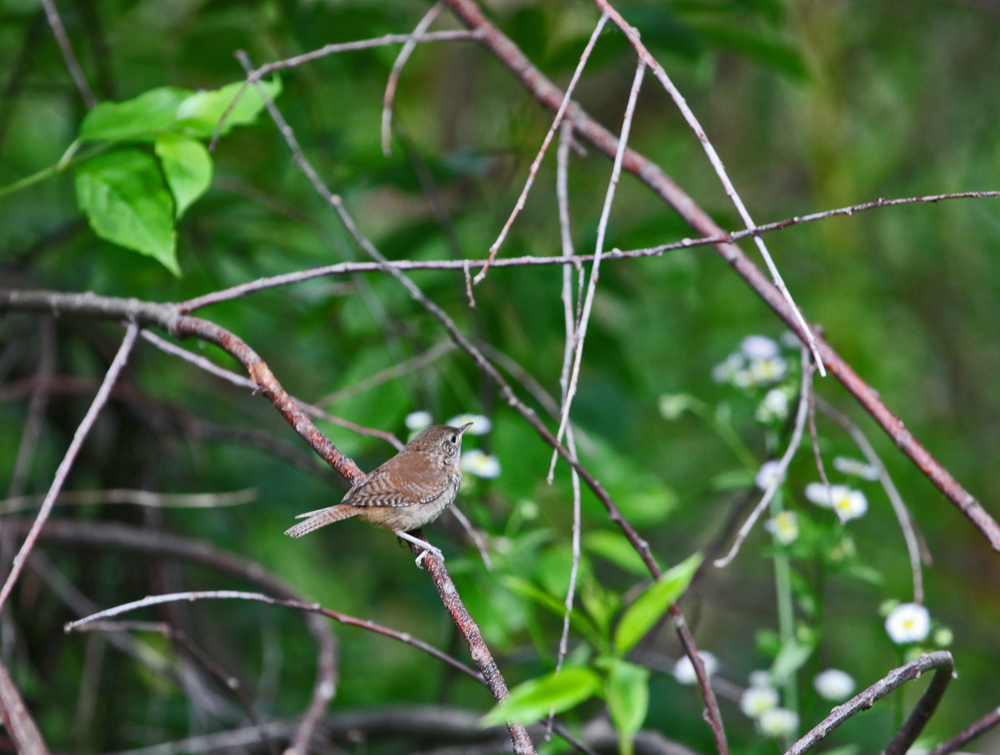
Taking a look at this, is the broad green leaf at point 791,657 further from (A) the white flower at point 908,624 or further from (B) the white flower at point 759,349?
(B) the white flower at point 759,349

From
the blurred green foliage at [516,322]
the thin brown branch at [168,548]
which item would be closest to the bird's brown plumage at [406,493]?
the blurred green foliage at [516,322]

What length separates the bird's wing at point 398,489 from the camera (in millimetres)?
2213

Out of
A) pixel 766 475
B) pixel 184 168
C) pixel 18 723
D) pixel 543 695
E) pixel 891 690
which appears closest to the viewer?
pixel 543 695

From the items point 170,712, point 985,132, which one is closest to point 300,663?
point 170,712

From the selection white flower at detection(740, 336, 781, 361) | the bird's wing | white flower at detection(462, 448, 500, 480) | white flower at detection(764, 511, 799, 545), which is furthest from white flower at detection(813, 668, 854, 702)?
the bird's wing

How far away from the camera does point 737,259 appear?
212cm

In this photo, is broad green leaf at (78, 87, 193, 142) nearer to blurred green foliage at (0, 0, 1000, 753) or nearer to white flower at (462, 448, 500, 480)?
blurred green foliage at (0, 0, 1000, 753)

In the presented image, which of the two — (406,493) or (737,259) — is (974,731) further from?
(406,493)

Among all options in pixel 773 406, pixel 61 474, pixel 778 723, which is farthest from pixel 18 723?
pixel 773 406

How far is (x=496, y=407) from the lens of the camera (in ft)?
9.91

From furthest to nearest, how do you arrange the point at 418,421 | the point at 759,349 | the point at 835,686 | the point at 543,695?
the point at 759,349 < the point at 418,421 < the point at 835,686 < the point at 543,695

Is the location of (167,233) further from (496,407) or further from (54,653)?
(54,653)

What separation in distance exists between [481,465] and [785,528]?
888 mm

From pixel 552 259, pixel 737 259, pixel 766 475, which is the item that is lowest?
pixel 766 475
